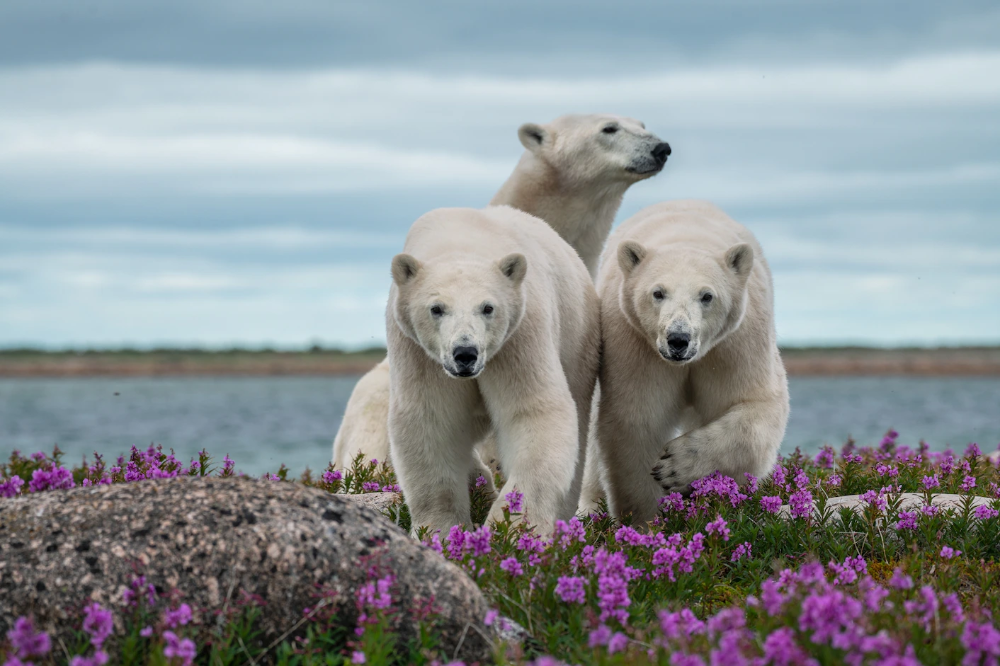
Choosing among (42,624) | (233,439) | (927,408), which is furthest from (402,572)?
(927,408)

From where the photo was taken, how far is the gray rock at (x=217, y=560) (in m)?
3.79

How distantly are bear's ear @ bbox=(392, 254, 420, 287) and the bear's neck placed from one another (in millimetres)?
3914

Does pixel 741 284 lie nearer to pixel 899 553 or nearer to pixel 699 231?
pixel 699 231

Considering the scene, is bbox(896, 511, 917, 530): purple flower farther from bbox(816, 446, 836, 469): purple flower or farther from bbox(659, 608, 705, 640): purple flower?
bbox(816, 446, 836, 469): purple flower

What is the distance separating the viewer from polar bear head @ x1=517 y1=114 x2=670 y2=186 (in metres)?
9.42

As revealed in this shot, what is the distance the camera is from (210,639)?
3727 millimetres

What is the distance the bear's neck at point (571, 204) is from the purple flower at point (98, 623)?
6.55m

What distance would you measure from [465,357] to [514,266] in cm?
72

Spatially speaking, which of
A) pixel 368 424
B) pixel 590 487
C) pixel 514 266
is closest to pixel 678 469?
pixel 514 266

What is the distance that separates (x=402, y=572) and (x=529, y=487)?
1.74 metres

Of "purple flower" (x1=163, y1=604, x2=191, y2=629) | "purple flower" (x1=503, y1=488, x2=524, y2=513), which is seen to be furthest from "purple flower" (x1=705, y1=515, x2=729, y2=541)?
"purple flower" (x1=163, y1=604, x2=191, y2=629)

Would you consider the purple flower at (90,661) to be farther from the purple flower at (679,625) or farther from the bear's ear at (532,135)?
the bear's ear at (532,135)

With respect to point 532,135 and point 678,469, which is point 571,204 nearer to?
point 532,135

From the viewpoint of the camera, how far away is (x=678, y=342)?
5875 mm
